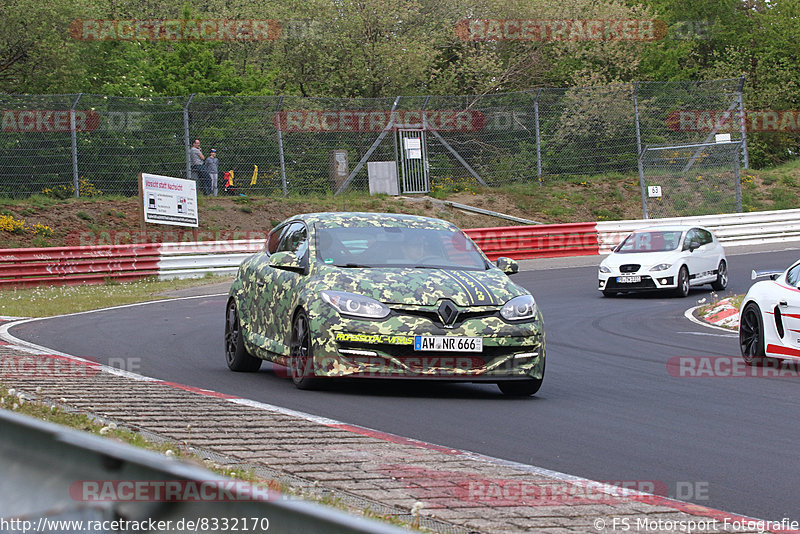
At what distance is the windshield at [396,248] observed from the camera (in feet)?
31.1

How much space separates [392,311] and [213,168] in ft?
74.9

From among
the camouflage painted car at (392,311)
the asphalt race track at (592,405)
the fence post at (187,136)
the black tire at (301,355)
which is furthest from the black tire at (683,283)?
the fence post at (187,136)

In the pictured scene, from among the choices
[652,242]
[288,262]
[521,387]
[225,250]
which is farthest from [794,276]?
[225,250]

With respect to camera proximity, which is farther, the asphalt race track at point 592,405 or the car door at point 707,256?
the car door at point 707,256

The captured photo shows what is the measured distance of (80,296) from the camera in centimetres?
2123

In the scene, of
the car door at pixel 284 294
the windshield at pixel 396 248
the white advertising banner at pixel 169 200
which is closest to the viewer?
the car door at pixel 284 294

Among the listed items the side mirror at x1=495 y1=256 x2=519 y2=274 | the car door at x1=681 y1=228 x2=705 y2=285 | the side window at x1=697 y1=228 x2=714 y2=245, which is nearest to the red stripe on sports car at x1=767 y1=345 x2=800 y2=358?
the side mirror at x1=495 y1=256 x2=519 y2=274

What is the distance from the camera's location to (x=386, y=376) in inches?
334

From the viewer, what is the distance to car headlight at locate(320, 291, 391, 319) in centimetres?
855

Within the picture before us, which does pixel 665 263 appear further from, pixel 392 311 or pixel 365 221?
pixel 392 311

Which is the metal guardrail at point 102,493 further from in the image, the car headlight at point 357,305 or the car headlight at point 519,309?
the car headlight at point 519,309

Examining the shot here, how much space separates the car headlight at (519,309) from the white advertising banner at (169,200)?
66.7ft

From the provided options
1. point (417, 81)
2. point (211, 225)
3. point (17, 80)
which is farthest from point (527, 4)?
point (211, 225)

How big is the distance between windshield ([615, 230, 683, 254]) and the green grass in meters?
9.52
